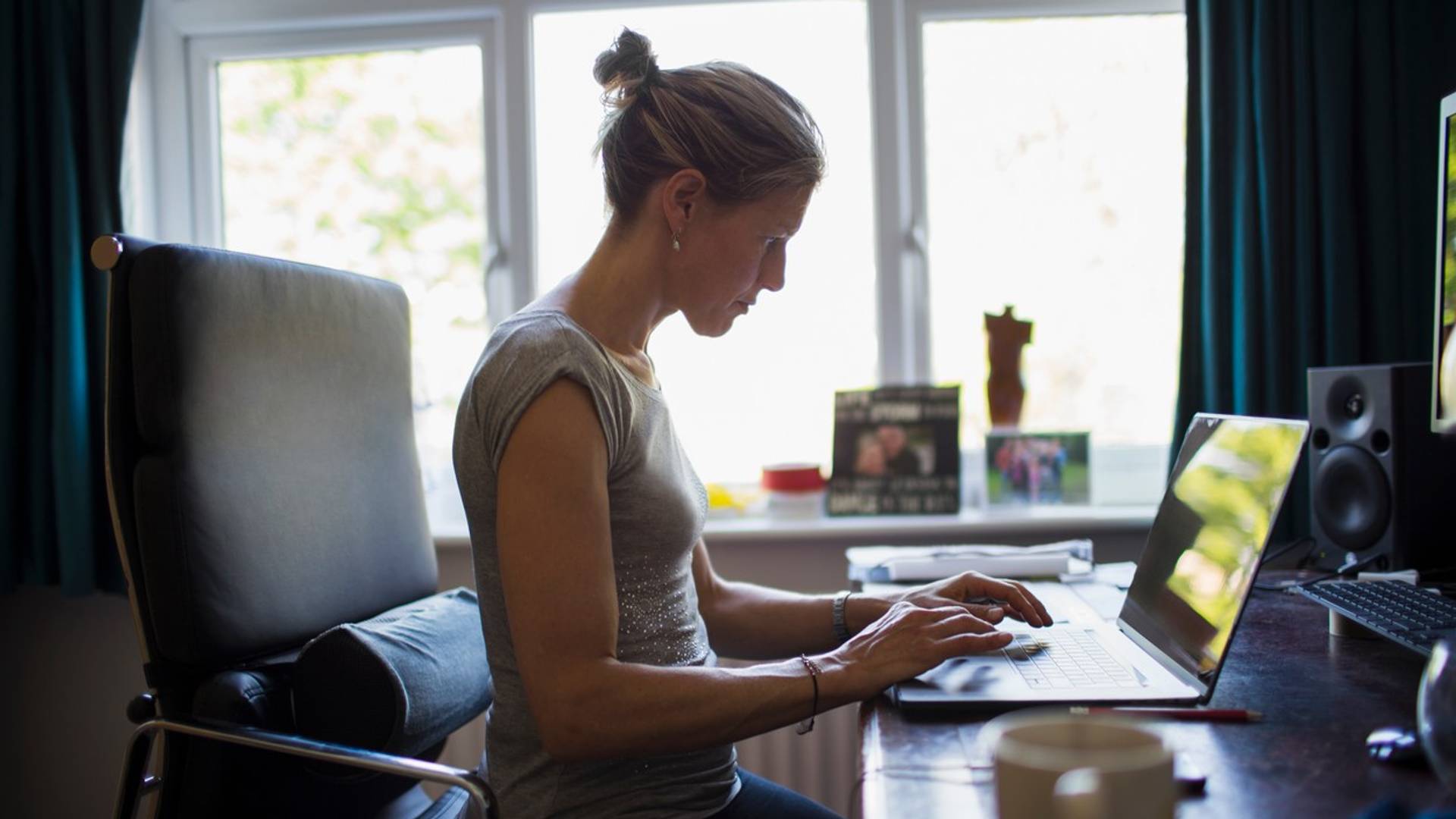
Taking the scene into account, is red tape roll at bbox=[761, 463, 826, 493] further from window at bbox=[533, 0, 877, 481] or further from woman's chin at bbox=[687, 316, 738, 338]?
woman's chin at bbox=[687, 316, 738, 338]

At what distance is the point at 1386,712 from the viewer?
954mm

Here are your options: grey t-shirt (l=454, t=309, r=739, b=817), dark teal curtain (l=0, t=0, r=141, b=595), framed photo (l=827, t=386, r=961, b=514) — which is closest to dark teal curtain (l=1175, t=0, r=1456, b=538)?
framed photo (l=827, t=386, r=961, b=514)

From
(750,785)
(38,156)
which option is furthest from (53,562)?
(750,785)

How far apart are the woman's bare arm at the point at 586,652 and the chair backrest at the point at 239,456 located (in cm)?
34

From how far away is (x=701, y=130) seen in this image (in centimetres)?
119

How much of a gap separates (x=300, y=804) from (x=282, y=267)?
0.59m

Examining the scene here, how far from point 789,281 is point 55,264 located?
57.5 inches

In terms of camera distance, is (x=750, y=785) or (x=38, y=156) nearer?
(x=750, y=785)

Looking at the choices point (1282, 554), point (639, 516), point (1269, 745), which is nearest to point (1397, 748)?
point (1269, 745)

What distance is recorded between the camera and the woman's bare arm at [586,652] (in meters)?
0.99

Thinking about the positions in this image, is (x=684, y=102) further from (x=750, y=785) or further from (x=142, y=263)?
(x=750, y=785)

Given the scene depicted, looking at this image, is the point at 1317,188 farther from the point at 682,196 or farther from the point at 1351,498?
the point at 682,196

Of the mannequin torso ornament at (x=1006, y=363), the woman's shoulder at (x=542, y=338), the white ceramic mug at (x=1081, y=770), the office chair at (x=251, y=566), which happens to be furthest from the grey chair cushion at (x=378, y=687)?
the mannequin torso ornament at (x=1006, y=363)

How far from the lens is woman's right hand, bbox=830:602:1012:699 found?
1034 millimetres
